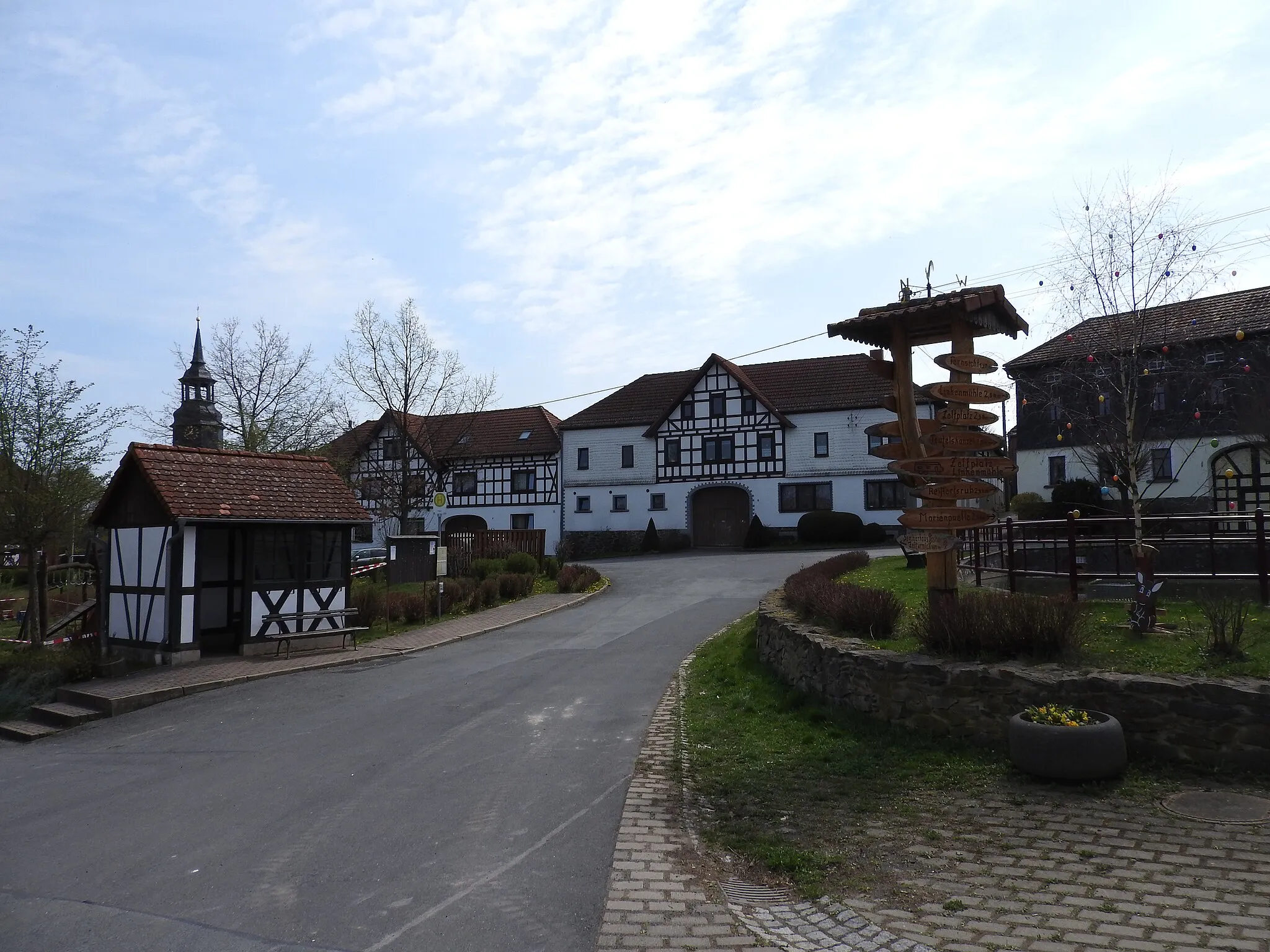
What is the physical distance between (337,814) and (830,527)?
114ft

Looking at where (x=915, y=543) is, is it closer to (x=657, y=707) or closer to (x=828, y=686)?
(x=828, y=686)

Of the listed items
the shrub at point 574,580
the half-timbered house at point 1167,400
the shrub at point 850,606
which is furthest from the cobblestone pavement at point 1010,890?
the shrub at point 574,580

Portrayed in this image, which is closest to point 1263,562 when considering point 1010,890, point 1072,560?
point 1072,560

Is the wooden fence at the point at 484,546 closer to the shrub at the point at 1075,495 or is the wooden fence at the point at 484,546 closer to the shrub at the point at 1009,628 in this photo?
the shrub at the point at 1075,495

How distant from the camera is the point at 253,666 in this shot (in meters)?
15.9

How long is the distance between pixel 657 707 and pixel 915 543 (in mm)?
3692

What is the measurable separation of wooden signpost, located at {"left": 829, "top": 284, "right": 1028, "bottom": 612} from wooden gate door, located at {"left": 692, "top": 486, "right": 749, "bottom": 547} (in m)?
34.4

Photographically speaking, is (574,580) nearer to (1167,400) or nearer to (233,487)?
(233,487)

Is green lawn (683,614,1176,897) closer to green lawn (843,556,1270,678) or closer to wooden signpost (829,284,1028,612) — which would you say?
green lawn (843,556,1270,678)

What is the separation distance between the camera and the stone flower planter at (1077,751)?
688cm

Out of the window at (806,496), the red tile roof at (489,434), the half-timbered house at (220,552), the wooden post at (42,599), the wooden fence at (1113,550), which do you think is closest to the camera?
the wooden fence at (1113,550)

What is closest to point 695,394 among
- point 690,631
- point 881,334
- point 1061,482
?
point 1061,482

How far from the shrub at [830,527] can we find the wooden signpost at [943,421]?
30094 millimetres

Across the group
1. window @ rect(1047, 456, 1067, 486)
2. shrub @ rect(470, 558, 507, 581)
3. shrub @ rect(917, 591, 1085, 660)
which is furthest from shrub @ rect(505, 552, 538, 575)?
shrub @ rect(917, 591, 1085, 660)
